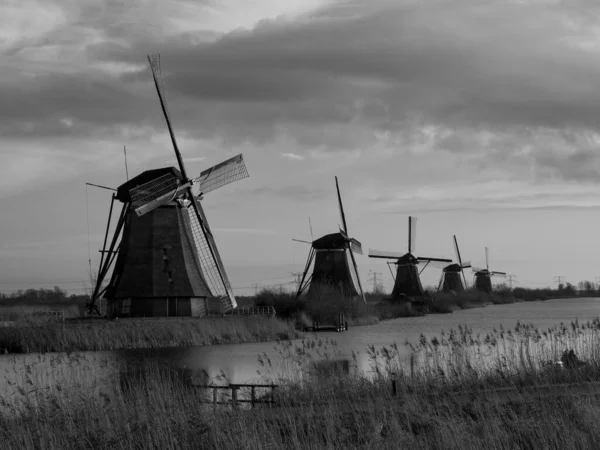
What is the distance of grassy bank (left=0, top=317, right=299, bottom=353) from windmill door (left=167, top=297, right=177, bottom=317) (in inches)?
49.9

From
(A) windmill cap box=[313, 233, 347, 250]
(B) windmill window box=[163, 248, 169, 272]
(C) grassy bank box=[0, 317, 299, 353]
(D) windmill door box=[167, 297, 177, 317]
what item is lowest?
(C) grassy bank box=[0, 317, 299, 353]

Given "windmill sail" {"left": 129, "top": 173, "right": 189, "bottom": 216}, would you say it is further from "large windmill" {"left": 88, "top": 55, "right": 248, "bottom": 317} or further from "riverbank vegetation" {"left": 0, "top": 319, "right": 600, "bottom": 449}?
"riverbank vegetation" {"left": 0, "top": 319, "right": 600, "bottom": 449}

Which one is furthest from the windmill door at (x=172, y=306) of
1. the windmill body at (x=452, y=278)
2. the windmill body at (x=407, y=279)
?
the windmill body at (x=452, y=278)

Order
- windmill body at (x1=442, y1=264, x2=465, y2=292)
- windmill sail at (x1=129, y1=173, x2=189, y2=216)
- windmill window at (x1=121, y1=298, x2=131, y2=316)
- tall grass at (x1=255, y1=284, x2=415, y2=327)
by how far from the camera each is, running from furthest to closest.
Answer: windmill body at (x1=442, y1=264, x2=465, y2=292), tall grass at (x1=255, y1=284, x2=415, y2=327), windmill window at (x1=121, y1=298, x2=131, y2=316), windmill sail at (x1=129, y1=173, x2=189, y2=216)

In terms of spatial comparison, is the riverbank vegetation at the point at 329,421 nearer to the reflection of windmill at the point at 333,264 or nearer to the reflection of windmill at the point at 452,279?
the reflection of windmill at the point at 333,264

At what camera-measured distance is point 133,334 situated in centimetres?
2888

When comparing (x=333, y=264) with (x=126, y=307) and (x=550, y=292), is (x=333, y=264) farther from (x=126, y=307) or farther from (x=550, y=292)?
(x=550, y=292)

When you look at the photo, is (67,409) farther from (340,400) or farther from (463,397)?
(463,397)

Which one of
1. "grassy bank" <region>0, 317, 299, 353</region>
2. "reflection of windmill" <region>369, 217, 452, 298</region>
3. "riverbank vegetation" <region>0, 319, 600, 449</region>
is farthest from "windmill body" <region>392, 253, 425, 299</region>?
"riverbank vegetation" <region>0, 319, 600, 449</region>

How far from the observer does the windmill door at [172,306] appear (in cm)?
3281

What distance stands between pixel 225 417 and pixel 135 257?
76.8ft

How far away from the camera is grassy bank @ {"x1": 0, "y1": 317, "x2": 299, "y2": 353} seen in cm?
2702

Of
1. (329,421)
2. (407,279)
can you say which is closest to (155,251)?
(329,421)

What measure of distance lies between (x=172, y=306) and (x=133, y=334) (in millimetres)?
4165
